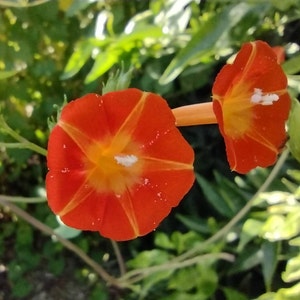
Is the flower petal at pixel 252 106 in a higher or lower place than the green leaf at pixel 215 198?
higher

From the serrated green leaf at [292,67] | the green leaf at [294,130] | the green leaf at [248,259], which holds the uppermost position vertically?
the green leaf at [294,130]

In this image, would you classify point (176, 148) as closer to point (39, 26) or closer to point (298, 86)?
point (298, 86)

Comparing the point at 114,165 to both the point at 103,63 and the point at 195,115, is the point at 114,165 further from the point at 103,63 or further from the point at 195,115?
the point at 103,63

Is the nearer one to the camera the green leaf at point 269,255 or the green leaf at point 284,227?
the green leaf at point 284,227

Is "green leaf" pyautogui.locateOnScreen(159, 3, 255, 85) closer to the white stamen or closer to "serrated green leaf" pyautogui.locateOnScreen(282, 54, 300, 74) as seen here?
"serrated green leaf" pyautogui.locateOnScreen(282, 54, 300, 74)

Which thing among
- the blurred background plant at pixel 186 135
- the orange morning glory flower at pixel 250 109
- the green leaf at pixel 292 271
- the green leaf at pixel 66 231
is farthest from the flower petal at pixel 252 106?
the green leaf at pixel 66 231

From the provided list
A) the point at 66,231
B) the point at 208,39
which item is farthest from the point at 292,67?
the point at 66,231

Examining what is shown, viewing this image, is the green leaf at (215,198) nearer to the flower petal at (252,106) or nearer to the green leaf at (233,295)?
the green leaf at (233,295)
